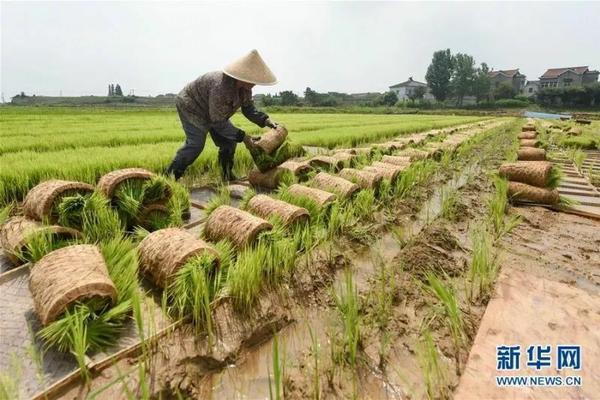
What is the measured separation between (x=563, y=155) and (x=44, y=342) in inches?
368

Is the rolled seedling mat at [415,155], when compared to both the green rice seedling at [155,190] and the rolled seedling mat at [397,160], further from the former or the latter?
the green rice seedling at [155,190]

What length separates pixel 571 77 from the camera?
5572cm

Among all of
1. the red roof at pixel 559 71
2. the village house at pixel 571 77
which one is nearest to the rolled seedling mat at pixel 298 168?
the village house at pixel 571 77

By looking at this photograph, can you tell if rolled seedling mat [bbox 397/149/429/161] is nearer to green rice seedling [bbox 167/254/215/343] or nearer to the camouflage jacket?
the camouflage jacket

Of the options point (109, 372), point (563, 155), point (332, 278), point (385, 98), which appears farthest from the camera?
point (385, 98)

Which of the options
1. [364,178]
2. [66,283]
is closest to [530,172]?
[364,178]

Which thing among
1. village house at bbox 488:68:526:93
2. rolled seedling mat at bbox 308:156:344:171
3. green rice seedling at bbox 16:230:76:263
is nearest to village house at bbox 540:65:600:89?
village house at bbox 488:68:526:93

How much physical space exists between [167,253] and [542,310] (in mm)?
1977

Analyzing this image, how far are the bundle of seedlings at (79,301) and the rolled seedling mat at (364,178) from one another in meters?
2.44

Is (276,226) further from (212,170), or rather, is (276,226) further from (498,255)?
(212,170)

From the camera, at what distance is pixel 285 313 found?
174 cm

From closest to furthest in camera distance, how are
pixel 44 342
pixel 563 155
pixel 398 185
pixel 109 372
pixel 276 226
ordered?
1. pixel 109 372
2. pixel 44 342
3. pixel 276 226
4. pixel 398 185
5. pixel 563 155

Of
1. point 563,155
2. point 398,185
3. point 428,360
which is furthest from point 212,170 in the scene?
point 563,155

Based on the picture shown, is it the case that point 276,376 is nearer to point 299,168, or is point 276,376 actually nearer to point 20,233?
point 20,233
